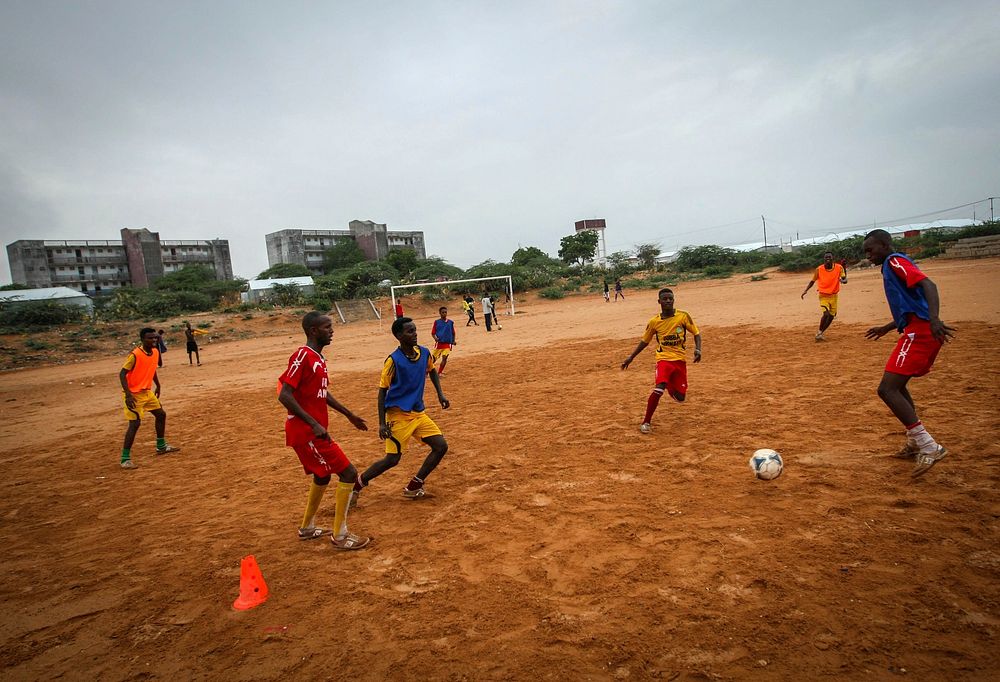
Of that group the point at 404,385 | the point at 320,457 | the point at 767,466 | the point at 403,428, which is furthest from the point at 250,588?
the point at 767,466

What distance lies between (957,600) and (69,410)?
671 inches

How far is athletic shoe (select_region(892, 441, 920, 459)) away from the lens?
4543 millimetres

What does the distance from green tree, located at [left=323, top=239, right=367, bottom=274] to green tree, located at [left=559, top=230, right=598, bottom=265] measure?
28606mm

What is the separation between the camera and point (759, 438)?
5617mm

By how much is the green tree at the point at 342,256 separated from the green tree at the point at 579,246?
28606mm

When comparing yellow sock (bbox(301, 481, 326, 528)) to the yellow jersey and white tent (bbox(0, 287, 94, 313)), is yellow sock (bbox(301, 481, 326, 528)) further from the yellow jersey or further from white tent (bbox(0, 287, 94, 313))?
white tent (bbox(0, 287, 94, 313))

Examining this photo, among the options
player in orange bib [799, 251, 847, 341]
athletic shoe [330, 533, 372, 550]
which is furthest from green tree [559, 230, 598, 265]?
athletic shoe [330, 533, 372, 550]

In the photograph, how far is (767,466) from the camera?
4.45 m

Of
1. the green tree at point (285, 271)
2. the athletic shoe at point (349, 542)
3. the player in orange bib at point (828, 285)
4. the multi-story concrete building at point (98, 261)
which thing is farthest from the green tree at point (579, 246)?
the athletic shoe at point (349, 542)

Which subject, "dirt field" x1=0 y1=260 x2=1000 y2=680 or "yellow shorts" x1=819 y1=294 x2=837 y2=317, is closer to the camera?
"dirt field" x1=0 y1=260 x2=1000 y2=680

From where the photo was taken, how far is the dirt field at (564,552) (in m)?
2.70

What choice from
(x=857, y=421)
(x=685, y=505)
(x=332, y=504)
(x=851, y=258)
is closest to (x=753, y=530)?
(x=685, y=505)

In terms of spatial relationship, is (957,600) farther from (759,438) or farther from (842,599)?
(759,438)

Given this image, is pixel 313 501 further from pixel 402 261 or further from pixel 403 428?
pixel 402 261
